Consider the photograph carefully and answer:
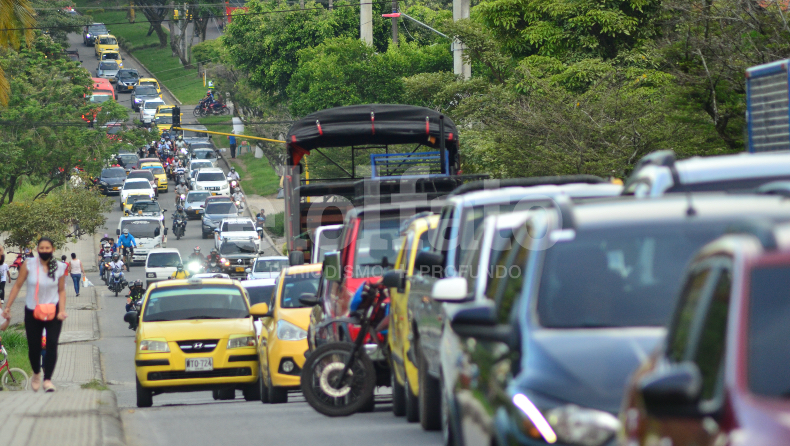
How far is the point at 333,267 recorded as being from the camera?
38.0ft

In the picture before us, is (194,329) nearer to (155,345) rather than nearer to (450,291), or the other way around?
(155,345)

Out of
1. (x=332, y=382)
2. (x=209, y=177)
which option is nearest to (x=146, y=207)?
(x=209, y=177)

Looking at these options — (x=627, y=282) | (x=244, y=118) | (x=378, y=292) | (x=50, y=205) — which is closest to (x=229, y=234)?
(x=50, y=205)

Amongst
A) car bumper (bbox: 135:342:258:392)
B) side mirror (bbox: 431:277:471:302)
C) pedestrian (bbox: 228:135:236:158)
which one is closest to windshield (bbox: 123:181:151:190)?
pedestrian (bbox: 228:135:236:158)

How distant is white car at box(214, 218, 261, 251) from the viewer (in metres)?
44.8

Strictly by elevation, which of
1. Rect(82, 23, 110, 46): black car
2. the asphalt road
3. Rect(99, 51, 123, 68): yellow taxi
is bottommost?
the asphalt road

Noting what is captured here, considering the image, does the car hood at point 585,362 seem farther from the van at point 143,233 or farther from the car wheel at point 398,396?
the van at point 143,233

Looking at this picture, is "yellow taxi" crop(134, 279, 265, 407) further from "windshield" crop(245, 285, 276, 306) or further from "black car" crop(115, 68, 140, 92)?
"black car" crop(115, 68, 140, 92)

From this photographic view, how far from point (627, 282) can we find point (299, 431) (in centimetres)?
550

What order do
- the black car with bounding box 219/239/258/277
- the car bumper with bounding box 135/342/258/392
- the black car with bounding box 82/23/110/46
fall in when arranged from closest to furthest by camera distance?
1. the car bumper with bounding box 135/342/258/392
2. the black car with bounding box 219/239/258/277
3. the black car with bounding box 82/23/110/46

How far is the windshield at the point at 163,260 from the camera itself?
39.5m

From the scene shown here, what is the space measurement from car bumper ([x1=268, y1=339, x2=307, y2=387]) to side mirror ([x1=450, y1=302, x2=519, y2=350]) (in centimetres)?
855

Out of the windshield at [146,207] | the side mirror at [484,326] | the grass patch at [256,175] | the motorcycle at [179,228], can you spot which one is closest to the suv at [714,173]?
the side mirror at [484,326]

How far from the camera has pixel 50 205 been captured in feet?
142
